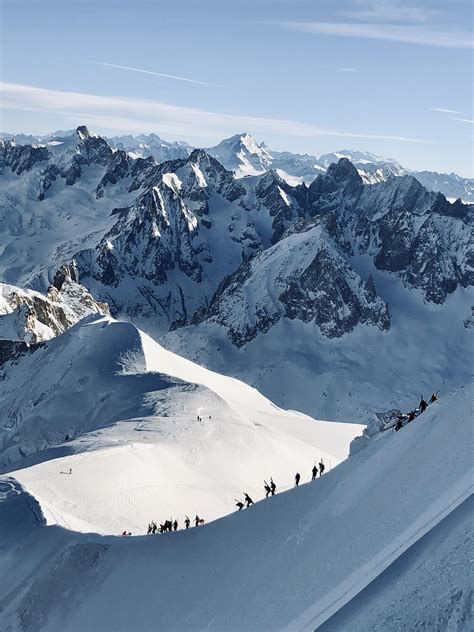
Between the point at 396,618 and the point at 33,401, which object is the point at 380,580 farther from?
the point at 33,401

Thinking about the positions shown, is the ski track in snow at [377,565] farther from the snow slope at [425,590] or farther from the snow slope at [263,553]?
the snow slope at [425,590]

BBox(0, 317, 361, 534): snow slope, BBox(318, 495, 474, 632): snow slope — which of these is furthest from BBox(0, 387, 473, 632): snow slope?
BBox(0, 317, 361, 534): snow slope

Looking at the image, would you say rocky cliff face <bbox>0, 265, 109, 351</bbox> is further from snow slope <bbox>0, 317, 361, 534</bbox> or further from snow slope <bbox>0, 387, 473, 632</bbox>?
snow slope <bbox>0, 387, 473, 632</bbox>

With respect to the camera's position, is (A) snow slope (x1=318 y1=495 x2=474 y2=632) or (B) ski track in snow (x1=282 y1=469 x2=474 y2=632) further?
(B) ski track in snow (x1=282 y1=469 x2=474 y2=632)

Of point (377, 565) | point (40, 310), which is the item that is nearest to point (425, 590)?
point (377, 565)

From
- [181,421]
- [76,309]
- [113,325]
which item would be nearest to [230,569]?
[181,421]

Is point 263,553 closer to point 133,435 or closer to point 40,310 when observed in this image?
point 133,435
